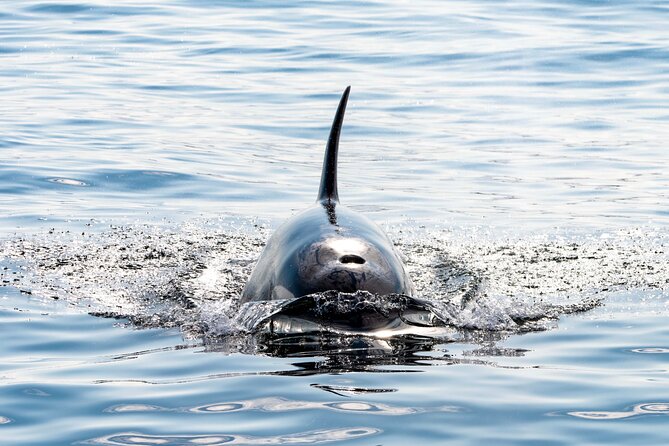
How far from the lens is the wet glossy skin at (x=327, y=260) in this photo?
8.53 m

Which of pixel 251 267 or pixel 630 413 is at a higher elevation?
pixel 251 267

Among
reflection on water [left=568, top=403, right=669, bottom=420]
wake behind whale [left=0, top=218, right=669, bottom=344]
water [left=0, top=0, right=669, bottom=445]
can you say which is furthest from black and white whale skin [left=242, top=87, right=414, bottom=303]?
reflection on water [left=568, top=403, right=669, bottom=420]

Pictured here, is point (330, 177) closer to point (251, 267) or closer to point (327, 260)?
point (251, 267)

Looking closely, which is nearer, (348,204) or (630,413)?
(630,413)

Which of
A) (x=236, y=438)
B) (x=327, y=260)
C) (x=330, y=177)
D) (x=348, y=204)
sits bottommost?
(x=236, y=438)

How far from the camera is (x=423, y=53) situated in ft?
95.1

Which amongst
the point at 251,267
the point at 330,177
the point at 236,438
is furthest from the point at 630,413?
the point at 251,267

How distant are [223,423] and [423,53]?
2307 cm

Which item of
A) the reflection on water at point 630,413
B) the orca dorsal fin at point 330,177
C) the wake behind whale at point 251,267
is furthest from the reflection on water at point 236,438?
the orca dorsal fin at point 330,177

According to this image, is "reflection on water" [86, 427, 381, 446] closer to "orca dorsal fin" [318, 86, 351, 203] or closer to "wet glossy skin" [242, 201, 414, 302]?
"wet glossy skin" [242, 201, 414, 302]

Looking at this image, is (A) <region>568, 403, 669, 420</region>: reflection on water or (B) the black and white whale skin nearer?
(A) <region>568, 403, 669, 420</region>: reflection on water

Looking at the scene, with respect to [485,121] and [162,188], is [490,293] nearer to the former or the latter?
[162,188]

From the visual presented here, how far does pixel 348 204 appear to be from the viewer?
15.5 m

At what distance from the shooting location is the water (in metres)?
6.98
